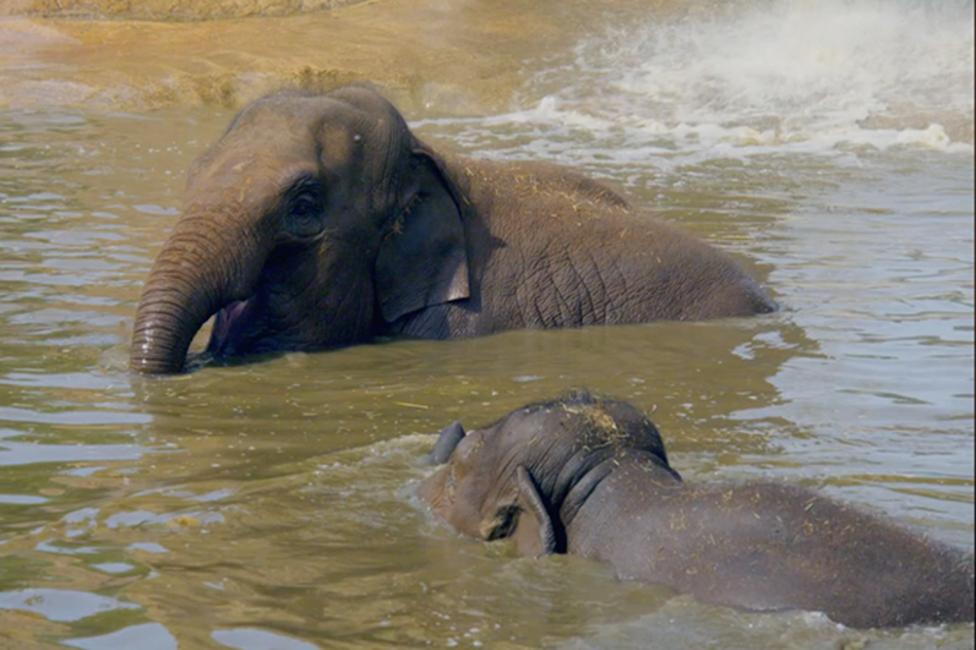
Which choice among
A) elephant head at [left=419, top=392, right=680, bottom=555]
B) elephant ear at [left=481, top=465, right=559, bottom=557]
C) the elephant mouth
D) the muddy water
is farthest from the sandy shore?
elephant ear at [left=481, top=465, right=559, bottom=557]

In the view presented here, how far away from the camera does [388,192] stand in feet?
Answer: 36.4

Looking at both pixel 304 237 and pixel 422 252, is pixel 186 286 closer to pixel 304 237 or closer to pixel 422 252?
pixel 304 237

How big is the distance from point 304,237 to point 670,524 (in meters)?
4.62

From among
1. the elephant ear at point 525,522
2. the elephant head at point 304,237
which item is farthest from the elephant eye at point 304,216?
the elephant ear at point 525,522

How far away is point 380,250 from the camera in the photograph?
11.2m

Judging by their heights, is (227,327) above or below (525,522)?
above

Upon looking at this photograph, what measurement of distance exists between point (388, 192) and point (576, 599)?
495 centimetres

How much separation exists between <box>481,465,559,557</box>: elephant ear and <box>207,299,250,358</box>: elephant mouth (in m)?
3.96

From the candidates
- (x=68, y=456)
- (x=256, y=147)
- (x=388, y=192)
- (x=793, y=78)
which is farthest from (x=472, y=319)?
(x=793, y=78)

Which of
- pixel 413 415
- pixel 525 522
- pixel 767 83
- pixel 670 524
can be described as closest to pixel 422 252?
pixel 413 415

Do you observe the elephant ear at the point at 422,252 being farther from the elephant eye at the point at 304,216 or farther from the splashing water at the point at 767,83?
the splashing water at the point at 767,83

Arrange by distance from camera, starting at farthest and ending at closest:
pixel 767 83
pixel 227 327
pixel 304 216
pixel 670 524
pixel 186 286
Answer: pixel 767 83, pixel 227 327, pixel 304 216, pixel 186 286, pixel 670 524

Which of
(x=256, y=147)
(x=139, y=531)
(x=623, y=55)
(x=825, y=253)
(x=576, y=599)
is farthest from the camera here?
(x=623, y=55)

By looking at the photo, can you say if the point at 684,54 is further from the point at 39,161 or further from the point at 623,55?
the point at 39,161
